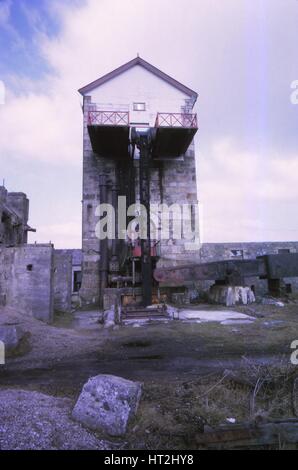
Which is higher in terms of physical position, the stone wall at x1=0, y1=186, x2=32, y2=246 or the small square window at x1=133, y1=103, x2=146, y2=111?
the small square window at x1=133, y1=103, x2=146, y2=111

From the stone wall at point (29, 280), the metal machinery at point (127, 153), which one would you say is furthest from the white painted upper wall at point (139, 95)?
the stone wall at point (29, 280)

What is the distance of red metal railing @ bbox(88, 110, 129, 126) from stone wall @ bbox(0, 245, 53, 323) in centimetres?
828

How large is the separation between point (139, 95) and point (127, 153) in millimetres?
3729

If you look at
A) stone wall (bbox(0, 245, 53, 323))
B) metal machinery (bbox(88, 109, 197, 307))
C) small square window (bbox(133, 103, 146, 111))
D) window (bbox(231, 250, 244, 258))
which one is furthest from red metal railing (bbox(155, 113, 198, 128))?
stone wall (bbox(0, 245, 53, 323))

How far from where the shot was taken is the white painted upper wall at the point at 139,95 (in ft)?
58.2

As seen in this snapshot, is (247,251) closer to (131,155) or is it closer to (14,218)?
(131,155)

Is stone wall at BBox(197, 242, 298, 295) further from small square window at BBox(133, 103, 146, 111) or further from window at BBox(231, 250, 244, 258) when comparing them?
small square window at BBox(133, 103, 146, 111)

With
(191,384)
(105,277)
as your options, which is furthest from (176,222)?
(191,384)

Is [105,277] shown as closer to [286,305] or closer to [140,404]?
[286,305]

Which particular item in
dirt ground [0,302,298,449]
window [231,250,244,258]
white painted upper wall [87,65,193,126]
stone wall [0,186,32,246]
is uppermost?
white painted upper wall [87,65,193,126]

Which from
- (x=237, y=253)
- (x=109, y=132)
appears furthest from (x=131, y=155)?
(x=237, y=253)

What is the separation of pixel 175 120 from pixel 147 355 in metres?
13.2

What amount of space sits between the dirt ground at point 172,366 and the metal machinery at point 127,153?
6.25 m

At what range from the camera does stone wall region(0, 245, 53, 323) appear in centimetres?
Answer: 938
